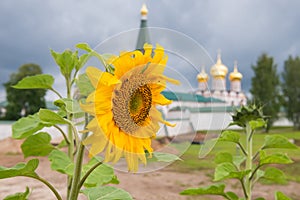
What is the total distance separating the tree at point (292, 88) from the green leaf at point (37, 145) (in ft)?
65.7

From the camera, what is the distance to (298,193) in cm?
329

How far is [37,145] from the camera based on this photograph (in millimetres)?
762

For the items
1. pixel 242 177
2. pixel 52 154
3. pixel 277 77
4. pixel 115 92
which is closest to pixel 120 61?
pixel 115 92

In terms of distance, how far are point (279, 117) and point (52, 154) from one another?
831 inches

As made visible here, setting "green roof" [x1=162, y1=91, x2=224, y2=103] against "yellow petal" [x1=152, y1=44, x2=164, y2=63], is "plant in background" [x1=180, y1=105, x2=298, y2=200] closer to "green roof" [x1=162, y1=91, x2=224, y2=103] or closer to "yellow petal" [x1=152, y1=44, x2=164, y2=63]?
"green roof" [x1=162, y1=91, x2=224, y2=103]

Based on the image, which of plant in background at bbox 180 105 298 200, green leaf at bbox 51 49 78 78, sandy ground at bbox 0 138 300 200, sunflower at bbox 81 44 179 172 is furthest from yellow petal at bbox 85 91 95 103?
sandy ground at bbox 0 138 300 200

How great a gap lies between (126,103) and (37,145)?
1.51 ft

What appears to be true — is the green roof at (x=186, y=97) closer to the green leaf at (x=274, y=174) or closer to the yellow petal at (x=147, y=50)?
the yellow petal at (x=147, y=50)

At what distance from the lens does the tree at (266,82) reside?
63.1 ft

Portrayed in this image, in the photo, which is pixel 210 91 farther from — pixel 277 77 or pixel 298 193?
pixel 277 77

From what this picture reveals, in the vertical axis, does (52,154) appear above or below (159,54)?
below

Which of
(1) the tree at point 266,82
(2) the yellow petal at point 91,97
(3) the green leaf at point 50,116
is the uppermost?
(1) the tree at point 266,82

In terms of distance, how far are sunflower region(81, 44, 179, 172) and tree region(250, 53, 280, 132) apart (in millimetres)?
19706

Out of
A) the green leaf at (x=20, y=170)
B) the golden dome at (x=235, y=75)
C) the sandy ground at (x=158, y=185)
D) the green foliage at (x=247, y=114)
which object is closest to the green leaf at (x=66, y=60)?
the green leaf at (x=20, y=170)
